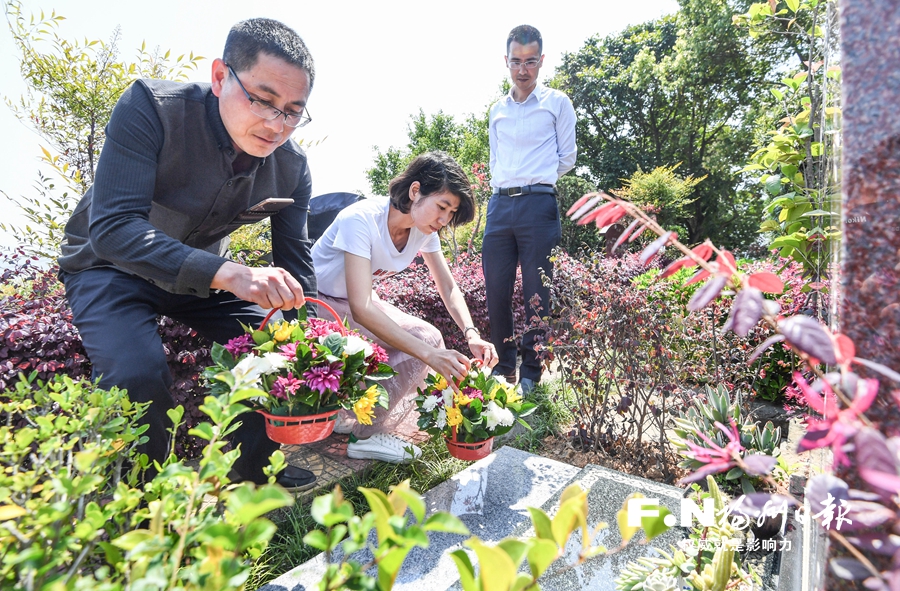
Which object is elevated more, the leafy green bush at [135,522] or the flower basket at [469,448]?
the leafy green bush at [135,522]

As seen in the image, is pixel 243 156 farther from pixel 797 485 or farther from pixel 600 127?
pixel 600 127

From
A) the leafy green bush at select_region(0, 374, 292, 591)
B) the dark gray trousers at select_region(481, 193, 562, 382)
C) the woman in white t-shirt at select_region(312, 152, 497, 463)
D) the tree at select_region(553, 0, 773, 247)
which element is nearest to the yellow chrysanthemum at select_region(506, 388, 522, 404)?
the woman in white t-shirt at select_region(312, 152, 497, 463)

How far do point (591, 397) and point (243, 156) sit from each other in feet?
7.60

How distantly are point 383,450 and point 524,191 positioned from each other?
87.7 inches

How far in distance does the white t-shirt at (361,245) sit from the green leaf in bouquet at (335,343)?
3.42 feet

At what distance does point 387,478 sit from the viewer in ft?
8.07

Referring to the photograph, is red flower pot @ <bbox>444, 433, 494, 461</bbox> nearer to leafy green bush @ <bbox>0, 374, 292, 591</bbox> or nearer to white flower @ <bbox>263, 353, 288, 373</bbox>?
white flower @ <bbox>263, 353, 288, 373</bbox>

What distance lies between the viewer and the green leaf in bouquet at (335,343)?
1631mm

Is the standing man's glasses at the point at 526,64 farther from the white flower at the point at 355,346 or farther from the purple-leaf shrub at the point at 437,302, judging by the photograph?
the white flower at the point at 355,346

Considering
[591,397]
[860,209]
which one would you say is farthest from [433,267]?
[860,209]

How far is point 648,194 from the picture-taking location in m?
15.5

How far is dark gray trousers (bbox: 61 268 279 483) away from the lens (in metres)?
1.79

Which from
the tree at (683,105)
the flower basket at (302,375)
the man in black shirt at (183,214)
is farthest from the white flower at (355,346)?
the tree at (683,105)

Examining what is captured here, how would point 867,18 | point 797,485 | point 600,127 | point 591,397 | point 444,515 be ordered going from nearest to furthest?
point 444,515 → point 867,18 → point 797,485 → point 591,397 → point 600,127
